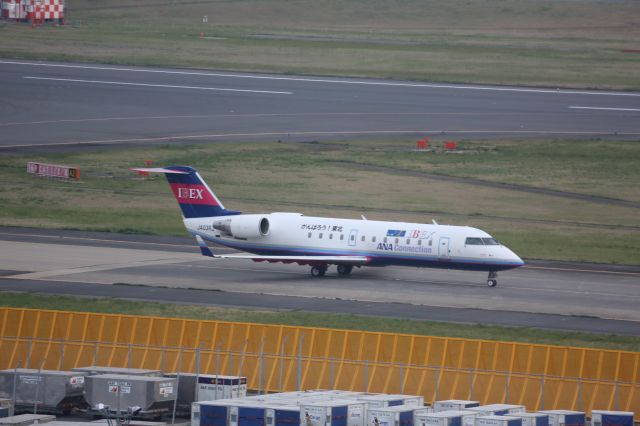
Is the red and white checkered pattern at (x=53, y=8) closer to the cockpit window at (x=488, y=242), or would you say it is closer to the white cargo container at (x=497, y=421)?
the cockpit window at (x=488, y=242)

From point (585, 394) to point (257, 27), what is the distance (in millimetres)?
148567

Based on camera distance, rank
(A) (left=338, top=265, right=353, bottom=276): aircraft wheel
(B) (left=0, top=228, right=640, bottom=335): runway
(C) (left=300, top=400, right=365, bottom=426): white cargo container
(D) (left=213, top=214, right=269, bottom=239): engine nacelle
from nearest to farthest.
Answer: (C) (left=300, top=400, right=365, bottom=426): white cargo container < (B) (left=0, top=228, right=640, bottom=335): runway < (D) (left=213, top=214, right=269, bottom=239): engine nacelle < (A) (left=338, top=265, right=353, bottom=276): aircraft wheel

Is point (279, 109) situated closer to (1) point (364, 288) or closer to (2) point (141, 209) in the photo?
(2) point (141, 209)

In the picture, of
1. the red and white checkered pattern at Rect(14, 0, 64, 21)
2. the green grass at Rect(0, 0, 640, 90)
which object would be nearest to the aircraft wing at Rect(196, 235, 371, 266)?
the green grass at Rect(0, 0, 640, 90)

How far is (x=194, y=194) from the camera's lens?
69.4m

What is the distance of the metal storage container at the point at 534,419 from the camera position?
3803cm

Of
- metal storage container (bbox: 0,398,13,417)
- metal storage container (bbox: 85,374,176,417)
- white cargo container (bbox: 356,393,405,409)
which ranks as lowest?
metal storage container (bbox: 0,398,13,417)

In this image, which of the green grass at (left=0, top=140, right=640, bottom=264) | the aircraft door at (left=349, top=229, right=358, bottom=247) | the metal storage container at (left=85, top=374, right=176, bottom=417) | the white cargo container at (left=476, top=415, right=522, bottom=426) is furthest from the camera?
the green grass at (left=0, top=140, right=640, bottom=264)

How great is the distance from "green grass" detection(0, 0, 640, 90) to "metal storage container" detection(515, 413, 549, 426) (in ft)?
324

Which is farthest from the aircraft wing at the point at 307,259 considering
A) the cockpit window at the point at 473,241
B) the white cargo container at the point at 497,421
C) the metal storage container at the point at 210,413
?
the white cargo container at the point at 497,421

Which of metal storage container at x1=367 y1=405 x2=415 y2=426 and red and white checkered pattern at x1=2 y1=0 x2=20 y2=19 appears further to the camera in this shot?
red and white checkered pattern at x1=2 y1=0 x2=20 y2=19

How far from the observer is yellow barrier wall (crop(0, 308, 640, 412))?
43.8 m

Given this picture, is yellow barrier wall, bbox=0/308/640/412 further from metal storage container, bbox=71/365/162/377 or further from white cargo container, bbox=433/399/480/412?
white cargo container, bbox=433/399/480/412

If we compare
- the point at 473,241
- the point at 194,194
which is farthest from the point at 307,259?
the point at 473,241
